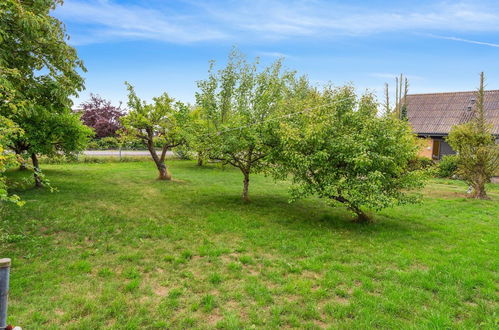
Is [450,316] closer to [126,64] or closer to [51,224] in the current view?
[51,224]

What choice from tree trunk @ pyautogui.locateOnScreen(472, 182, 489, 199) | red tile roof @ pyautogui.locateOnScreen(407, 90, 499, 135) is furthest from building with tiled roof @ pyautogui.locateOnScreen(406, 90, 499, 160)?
tree trunk @ pyautogui.locateOnScreen(472, 182, 489, 199)

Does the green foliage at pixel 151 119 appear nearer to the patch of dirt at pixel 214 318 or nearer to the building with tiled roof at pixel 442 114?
the patch of dirt at pixel 214 318

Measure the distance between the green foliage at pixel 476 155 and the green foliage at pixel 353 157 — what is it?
7008 millimetres

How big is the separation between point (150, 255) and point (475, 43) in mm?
10418

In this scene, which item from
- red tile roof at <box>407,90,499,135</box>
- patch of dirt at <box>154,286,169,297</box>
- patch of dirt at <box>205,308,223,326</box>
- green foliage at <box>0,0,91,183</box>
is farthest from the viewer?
red tile roof at <box>407,90,499,135</box>

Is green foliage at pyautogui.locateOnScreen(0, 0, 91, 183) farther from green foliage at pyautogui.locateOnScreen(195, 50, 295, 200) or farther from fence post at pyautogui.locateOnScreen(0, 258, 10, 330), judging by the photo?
fence post at pyautogui.locateOnScreen(0, 258, 10, 330)

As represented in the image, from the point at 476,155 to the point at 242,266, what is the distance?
1229cm

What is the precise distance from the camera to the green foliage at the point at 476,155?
12.4m

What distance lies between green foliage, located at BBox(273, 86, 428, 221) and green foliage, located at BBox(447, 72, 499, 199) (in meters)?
7.01

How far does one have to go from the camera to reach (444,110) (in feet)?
78.2

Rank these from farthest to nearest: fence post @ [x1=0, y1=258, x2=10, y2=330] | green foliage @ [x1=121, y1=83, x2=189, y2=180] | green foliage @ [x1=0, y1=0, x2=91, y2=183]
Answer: green foliage @ [x1=121, y1=83, x2=189, y2=180] → green foliage @ [x1=0, y1=0, x2=91, y2=183] → fence post @ [x1=0, y1=258, x2=10, y2=330]

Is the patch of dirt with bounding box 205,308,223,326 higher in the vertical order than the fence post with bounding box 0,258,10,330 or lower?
lower

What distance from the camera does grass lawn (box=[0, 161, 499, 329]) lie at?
367 centimetres

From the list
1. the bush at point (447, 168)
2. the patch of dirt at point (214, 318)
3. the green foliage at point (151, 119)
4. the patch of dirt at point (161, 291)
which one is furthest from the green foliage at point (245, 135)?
the bush at point (447, 168)
